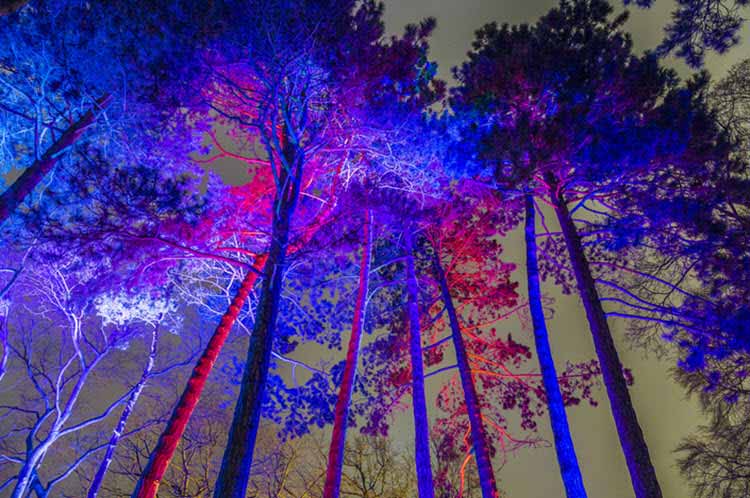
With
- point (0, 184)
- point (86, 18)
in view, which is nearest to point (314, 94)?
point (86, 18)

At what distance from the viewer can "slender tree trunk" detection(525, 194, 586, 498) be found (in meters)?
4.81

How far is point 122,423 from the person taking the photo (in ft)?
27.8

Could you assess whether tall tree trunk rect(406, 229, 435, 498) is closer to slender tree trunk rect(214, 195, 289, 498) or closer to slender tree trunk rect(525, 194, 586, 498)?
slender tree trunk rect(525, 194, 586, 498)

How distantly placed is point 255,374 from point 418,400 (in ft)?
13.2

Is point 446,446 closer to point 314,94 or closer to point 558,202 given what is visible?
point 558,202

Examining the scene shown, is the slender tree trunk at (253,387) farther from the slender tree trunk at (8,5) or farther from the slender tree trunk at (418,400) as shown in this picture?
the slender tree trunk at (418,400)

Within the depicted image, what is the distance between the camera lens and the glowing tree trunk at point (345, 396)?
552 cm

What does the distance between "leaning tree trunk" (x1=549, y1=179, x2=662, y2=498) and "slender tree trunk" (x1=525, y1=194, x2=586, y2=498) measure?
586mm

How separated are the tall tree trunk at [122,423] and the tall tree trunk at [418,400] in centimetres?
588

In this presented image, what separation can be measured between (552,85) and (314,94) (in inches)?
160

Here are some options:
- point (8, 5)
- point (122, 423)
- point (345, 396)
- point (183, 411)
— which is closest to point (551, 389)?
point (345, 396)

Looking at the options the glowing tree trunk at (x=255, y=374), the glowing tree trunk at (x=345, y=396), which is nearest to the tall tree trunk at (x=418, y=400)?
the glowing tree trunk at (x=345, y=396)

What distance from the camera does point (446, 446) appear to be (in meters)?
9.12

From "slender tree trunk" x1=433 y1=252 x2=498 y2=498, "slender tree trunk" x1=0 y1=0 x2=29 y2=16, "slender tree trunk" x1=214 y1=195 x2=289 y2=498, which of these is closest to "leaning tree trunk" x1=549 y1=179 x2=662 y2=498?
"slender tree trunk" x1=433 y1=252 x2=498 y2=498
